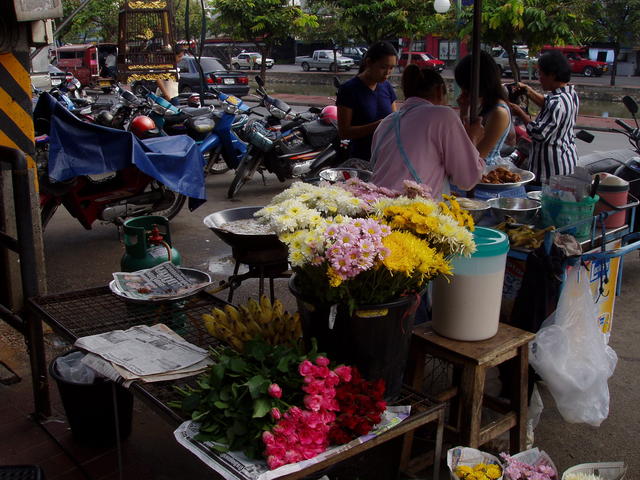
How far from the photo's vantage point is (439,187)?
336cm

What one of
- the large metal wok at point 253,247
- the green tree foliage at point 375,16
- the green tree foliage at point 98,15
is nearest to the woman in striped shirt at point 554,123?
the large metal wok at point 253,247

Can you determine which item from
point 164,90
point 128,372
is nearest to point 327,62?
point 164,90

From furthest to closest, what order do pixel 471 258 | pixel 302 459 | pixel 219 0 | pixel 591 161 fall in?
pixel 219 0
pixel 591 161
pixel 471 258
pixel 302 459

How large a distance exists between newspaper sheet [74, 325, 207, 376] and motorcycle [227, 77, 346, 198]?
18.1 ft

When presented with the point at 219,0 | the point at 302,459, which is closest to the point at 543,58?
the point at 302,459

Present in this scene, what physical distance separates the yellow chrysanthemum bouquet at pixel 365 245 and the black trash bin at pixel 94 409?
132 cm

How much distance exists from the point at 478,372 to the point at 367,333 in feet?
2.07

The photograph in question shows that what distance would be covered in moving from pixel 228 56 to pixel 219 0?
18250 millimetres

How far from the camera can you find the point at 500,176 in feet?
13.2

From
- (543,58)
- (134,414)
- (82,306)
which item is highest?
(543,58)

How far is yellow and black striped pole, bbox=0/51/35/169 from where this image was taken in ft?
13.6

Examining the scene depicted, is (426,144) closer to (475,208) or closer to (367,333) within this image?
(475,208)

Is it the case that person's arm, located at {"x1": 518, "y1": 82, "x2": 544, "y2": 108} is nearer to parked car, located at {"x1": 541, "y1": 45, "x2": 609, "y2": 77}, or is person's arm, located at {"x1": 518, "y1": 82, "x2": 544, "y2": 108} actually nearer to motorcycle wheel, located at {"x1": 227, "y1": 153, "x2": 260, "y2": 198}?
motorcycle wheel, located at {"x1": 227, "y1": 153, "x2": 260, "y2": 198}

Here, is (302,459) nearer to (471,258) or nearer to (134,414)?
(471,258)
